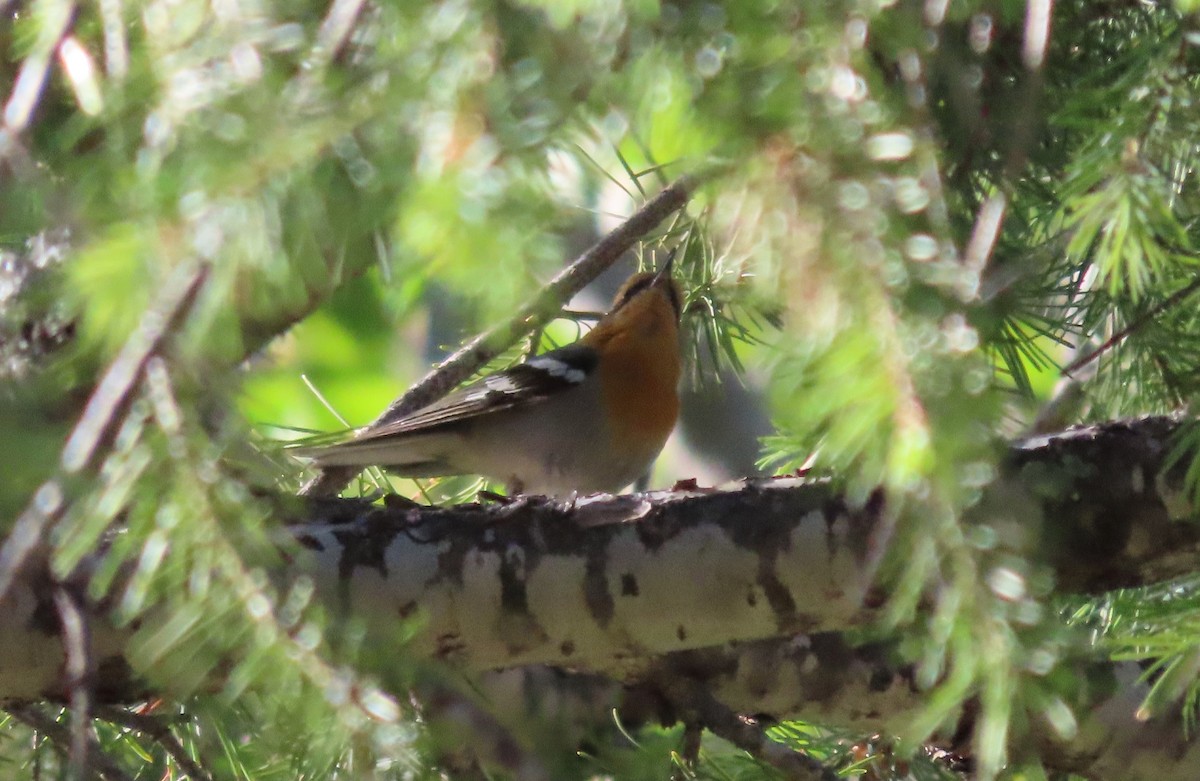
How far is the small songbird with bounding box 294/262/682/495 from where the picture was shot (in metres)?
3.49

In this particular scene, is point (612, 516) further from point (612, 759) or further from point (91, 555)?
point (91, 555)

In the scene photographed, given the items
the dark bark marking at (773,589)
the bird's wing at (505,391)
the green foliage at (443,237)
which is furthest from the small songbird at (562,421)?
the green foliage at (443,237)

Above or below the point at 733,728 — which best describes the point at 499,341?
above

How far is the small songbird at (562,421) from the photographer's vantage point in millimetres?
3492

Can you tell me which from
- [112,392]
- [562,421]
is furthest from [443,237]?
[562,421]

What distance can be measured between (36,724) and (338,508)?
738mm

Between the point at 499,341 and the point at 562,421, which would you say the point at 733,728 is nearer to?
the point at 499,341

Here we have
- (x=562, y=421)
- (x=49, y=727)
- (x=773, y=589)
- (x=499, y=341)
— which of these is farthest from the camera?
(x=562, y=421)

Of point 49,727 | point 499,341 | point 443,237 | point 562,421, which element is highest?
point 443,237

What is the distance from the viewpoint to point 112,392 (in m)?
1.02

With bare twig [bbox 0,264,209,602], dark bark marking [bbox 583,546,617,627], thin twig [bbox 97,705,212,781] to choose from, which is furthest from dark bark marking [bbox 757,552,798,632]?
bare twig [bbox 0,264,209,602]

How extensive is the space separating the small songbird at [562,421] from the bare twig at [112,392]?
7.19 ft

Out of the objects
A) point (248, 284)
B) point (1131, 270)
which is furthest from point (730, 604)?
point (248, 284)

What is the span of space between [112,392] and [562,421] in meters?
2.78
